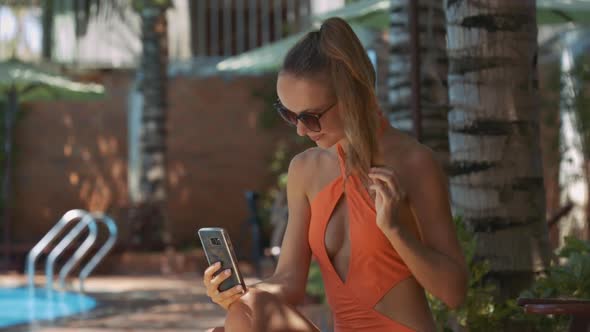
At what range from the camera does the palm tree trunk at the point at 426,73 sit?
771 cm

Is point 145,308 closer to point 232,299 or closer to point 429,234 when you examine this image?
point 232,299

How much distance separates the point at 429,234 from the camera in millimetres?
3238

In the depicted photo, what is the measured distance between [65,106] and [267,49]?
5632 mm

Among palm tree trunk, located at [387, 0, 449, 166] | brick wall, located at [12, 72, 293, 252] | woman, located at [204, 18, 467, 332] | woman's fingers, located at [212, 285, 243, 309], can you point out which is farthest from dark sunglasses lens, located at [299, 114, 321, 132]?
brick wall, located at [12, 72, 293, 252]

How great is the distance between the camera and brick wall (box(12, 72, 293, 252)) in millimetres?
18844

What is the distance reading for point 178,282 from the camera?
49.3 feet

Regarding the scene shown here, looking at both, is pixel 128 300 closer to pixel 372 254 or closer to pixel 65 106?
pixel 65 106

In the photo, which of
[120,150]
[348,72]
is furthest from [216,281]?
[120,150]

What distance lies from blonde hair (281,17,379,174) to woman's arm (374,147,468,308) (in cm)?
13

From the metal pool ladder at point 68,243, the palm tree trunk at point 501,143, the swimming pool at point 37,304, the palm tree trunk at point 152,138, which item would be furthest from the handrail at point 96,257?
the palm tree trunk at point 501,143

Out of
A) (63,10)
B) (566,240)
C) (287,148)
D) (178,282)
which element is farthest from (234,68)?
(566,240)

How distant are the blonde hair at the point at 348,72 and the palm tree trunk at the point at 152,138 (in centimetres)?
1370

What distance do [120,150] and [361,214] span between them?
52.6ft

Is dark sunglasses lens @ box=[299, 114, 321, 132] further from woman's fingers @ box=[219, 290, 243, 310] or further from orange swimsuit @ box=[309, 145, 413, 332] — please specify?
woman's fingers @ box=[219, 290, 243, 310]
